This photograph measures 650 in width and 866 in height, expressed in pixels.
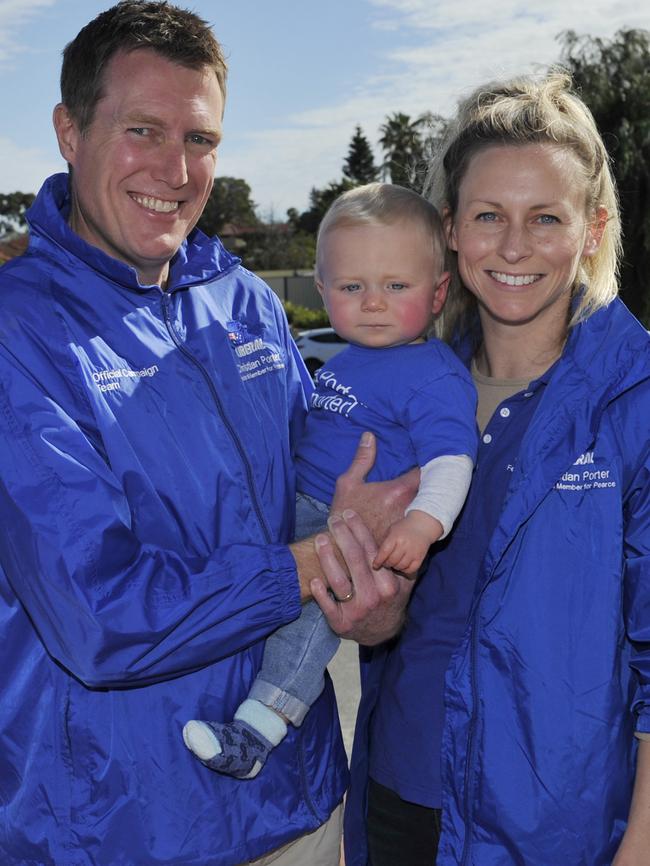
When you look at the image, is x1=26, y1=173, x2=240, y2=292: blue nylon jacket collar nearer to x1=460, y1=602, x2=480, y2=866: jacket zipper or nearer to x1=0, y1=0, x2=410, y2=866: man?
x1=0, y1=0, x2=410, y2=866: man

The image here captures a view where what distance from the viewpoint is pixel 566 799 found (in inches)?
93.0

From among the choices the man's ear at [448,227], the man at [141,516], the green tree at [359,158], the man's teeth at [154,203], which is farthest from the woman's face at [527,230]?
the green tree at [359,158]

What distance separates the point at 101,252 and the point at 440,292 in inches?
41.0

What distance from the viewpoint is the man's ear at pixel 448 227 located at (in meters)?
2.90

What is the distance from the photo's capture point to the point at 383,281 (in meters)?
2.87

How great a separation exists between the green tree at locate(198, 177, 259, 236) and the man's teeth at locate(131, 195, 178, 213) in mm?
66787

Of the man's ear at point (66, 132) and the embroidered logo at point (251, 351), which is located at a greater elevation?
the man's ear at point (66, 132)

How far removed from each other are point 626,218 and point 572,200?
20.5 metres

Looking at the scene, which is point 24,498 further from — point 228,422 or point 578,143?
point 578,143

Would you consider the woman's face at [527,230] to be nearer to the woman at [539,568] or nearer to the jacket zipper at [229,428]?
the woman at [539,568]

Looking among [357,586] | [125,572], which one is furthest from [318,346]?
[125,572]

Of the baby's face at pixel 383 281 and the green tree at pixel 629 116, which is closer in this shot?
the baby's face at pixel 383 281

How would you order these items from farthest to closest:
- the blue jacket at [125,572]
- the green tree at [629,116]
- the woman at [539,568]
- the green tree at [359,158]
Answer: the green tree at [359,158] → the green tree at [629,116] → the woman at [539,568] → the blue jacket at [125,572]

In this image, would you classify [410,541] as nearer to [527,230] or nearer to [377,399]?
[377,399]
